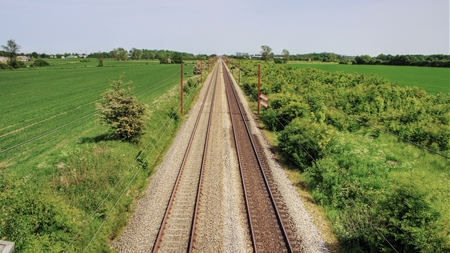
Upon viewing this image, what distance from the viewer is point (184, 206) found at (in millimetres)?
12391

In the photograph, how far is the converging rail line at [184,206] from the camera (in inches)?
391

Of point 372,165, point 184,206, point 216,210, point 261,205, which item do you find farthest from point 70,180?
point 372,165

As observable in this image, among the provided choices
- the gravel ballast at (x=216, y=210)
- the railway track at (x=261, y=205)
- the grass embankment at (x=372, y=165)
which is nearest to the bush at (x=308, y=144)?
the grass embankment at (x=372, y=165)

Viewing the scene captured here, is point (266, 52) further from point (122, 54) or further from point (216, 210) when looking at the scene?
point (216, 210)

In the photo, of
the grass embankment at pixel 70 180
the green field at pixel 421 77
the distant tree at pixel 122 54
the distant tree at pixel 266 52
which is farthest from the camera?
the distant tree at pixel 122 54

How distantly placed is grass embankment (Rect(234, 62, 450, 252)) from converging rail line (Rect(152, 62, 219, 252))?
5.50 meters

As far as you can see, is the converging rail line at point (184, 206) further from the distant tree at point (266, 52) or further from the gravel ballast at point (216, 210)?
the distant tree at point (266, 52)

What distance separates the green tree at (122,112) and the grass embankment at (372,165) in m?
9.84

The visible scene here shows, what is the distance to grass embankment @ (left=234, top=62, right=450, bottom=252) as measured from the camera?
8344mm

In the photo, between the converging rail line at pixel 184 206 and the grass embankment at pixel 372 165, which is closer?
the grass embankment at pixel 372 165

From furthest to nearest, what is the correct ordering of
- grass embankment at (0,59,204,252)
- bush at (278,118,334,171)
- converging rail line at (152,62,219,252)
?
bush at (278,118,334,171) → converging rail line at (152,62,219,252) → grass embankment at (0,59,204,252)

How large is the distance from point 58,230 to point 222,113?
2381 centimetres

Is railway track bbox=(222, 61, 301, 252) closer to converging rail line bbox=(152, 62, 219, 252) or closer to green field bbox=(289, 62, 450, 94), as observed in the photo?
converging rail line bbox=(152, 62, 219, 252)

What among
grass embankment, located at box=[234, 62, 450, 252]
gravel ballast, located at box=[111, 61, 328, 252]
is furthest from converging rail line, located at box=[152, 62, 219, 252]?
grass embankment, located at box=[234, 62, 450, 252]
